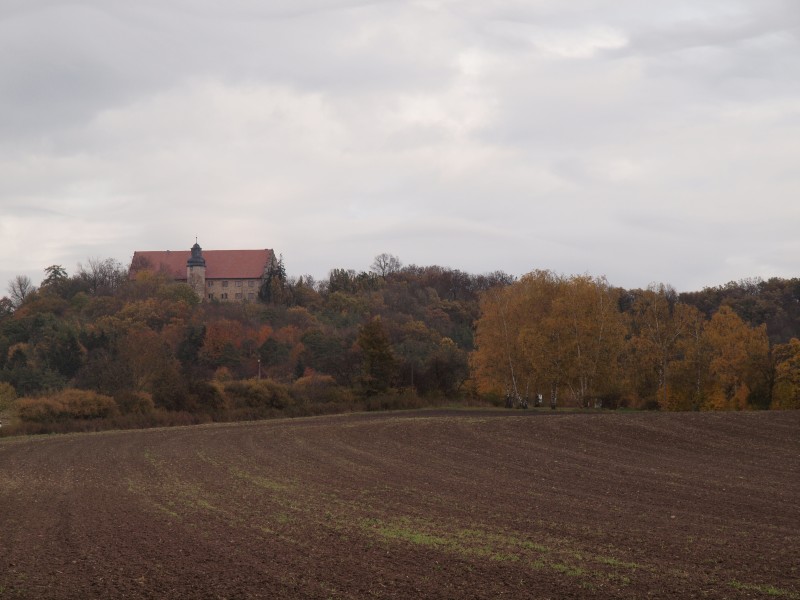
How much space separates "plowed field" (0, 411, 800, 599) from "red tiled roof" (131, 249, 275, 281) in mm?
108571

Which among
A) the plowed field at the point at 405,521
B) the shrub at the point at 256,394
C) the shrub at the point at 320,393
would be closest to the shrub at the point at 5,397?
the shrub at the point at 256,394

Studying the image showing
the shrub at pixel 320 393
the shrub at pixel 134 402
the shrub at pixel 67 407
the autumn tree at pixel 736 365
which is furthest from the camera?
the shrub at pixel 320 393

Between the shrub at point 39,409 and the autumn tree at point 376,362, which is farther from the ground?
the autumn tree at point 376,362

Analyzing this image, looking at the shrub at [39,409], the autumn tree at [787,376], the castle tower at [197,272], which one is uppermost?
the castle tower at [197,272]

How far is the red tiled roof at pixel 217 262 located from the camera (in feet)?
471

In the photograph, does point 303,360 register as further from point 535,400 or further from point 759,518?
point 759,518

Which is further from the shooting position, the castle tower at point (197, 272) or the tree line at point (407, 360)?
the castle tower at point (197, 272)

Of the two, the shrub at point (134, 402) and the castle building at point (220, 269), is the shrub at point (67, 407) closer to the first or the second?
the shrub at point (134, 402)

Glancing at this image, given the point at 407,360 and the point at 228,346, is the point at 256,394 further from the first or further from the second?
the point at 228,346

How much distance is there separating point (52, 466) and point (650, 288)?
53889 mm

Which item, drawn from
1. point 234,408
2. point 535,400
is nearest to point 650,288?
point 535,400

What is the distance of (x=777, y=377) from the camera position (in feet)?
209

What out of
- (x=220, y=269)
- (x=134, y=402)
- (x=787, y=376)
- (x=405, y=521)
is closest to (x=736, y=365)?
(x=787, y=376)

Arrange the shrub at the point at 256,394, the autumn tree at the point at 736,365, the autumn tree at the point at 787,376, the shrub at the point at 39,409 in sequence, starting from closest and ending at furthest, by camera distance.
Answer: the shrub at the point at 39,409, the autumn tree at the point at 787,376, the shrub at the point at 256,394, the autumn tree at the point at 736,365
